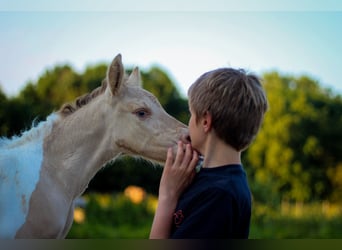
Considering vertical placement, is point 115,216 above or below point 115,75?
above

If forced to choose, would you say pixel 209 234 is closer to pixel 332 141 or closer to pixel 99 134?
pixel 99 134

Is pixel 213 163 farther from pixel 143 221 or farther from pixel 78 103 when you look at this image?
pixel 143 221

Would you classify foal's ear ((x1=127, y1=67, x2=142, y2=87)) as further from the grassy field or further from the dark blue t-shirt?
the grassy field

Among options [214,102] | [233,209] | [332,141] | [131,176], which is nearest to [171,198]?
[233,209]

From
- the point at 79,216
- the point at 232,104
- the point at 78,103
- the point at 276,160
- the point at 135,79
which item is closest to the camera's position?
the point at 232,104

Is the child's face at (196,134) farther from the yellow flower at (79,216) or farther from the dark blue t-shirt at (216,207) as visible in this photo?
the yellow flower at (79,216)

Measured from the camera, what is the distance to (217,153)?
6.32 ft

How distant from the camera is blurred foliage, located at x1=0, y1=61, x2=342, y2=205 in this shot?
28.1 metres

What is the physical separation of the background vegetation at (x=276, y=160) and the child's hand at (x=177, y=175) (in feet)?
40.4

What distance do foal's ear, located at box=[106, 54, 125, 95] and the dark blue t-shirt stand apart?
1.17 m

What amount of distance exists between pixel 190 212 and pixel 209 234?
0.38 feet

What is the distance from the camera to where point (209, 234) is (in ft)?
5.87

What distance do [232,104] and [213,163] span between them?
0.79ft

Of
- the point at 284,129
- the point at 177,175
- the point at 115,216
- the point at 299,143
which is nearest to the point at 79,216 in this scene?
the point at 115,216
